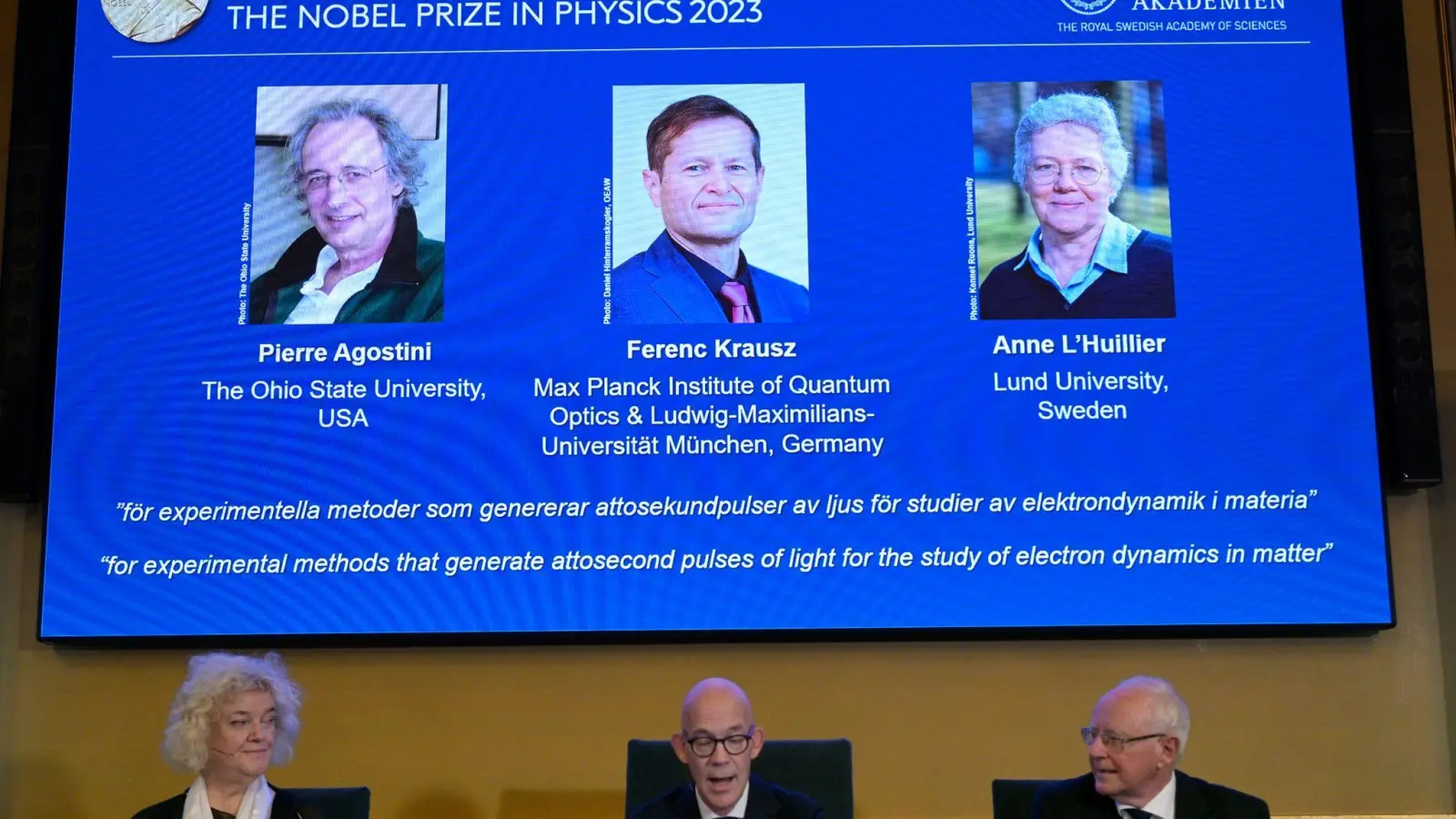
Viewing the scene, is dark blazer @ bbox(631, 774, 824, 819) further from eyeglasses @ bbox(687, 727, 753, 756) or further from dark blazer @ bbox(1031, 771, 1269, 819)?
dark blazer @ bbox(1031, 771, 1269, 819)

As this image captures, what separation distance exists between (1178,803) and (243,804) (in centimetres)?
187

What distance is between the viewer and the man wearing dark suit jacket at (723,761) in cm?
303

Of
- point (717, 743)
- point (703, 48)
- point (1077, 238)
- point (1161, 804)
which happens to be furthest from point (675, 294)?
point (1161, 804)

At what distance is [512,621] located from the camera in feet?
13.2

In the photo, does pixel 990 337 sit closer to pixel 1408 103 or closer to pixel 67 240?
pixel 1408 103

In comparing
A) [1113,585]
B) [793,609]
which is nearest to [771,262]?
[793,609]

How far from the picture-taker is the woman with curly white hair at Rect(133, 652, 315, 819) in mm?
3133

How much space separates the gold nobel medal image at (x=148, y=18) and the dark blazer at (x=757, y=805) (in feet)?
8.49

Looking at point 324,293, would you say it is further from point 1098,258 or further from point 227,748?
point 1098,258

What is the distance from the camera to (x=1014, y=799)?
3.23 metres

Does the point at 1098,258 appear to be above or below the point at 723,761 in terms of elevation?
above

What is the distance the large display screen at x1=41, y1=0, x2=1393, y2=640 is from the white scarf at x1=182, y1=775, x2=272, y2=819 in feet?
2.87

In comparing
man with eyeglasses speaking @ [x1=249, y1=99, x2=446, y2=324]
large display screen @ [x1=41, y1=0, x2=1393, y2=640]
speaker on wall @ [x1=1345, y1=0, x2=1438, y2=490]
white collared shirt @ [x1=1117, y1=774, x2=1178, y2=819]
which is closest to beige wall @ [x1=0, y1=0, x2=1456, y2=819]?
large display screen @ [x1=41, y1=0, x2=1393, y2=640]

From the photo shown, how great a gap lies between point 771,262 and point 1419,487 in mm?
1818
